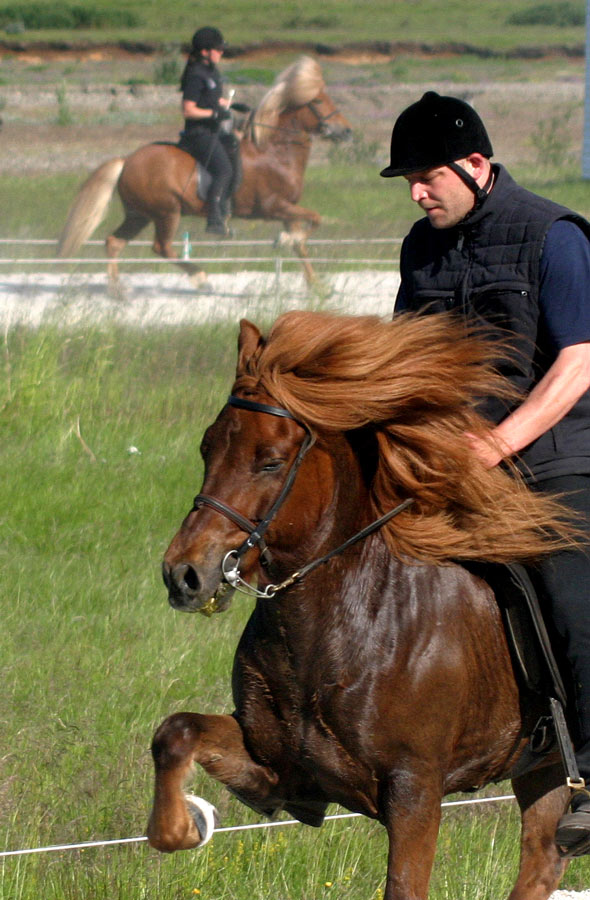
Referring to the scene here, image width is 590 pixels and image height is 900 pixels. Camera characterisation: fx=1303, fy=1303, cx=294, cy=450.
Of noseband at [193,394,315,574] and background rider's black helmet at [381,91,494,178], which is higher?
background rider's black helmet at [381,91,494,178]

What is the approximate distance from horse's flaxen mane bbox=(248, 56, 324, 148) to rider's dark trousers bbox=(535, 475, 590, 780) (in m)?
13.4

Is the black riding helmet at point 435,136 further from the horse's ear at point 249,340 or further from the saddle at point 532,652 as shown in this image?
the saddle at point 532,652

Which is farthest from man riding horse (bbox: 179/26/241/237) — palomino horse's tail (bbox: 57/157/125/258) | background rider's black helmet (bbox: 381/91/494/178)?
background rider's black helmet (bbox: 381/91/494/178)

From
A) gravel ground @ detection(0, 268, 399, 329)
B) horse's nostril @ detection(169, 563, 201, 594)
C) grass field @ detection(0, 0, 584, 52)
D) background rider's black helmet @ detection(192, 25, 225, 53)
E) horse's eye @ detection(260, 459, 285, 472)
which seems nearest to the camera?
horse's nostril @ detection(169, 563, 201, 594)

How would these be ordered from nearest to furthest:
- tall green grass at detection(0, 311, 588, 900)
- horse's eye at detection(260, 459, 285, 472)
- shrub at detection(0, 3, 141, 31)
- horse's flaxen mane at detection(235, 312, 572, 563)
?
horse's eye at detection(260, 459, 285, 472), horse's flaxen mane at detection(235, 312, 572, 563), tall green grass at detection(0, 311, 588, 900), shrub at detection(0, 3, 141, 31)

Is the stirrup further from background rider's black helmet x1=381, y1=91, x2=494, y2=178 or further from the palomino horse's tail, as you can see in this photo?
the palomino horse's tail

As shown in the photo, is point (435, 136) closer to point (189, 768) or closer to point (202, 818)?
point (189, 768)

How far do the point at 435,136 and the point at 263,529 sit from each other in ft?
3.97

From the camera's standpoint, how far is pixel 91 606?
661cm

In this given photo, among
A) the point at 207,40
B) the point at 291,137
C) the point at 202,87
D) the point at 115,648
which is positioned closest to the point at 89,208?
the point at 202,87

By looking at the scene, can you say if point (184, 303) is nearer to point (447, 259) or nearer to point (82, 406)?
point (82, 406)

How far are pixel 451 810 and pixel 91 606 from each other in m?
2.24

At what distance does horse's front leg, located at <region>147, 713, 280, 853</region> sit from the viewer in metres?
3.36

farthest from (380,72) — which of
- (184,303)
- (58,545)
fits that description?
(58,545)
